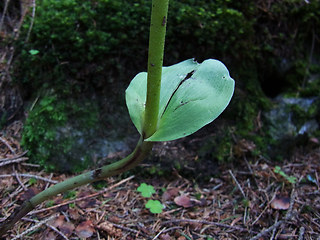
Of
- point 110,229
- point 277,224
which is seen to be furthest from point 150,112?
point 277,224

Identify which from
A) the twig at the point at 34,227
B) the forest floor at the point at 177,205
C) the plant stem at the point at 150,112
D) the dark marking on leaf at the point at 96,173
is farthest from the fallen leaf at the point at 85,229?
the dark marking on leaf at the point at 96,173

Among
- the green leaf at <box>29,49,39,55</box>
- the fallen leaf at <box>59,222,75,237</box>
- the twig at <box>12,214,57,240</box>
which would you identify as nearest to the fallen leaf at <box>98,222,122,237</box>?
the fallen leaf at <box>59,222,75,237</box>

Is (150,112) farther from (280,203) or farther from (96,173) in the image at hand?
(280,203)

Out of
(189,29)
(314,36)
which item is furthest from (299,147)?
(189,29)

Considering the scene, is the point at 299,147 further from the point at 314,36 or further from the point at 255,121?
the point at 314,36

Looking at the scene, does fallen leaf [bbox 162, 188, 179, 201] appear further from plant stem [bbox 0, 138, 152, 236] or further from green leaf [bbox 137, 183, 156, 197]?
plant stem [bbox 0, 138, 152, 236]

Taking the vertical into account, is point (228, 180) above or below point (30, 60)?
below

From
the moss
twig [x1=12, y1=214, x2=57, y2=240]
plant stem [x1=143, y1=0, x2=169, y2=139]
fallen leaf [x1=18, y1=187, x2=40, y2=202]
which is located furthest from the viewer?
the moss

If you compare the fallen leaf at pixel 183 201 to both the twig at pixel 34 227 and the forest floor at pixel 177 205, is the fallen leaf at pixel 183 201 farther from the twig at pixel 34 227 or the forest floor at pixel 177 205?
the twig at pixel 34 227
